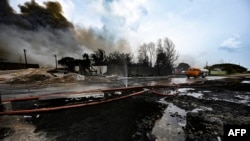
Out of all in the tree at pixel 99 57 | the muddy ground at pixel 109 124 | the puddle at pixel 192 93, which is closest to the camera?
the muddy ground at pixel 109 124

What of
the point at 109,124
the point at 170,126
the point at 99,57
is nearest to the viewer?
the point at 170,126

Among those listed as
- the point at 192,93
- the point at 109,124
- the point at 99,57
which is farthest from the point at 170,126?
the point at 99,57

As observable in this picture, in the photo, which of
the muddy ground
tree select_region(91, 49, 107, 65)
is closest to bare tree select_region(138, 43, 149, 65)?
tree select_region(91, 49, 107, 65)

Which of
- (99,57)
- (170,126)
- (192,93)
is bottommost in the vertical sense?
(170,126)

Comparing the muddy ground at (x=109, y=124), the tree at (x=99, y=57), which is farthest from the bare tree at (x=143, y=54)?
the muddy ground at (x=109, y=124)

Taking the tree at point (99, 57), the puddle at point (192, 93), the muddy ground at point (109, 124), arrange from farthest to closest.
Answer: the tree at point (99, 57) < the puddle at point (192, 93) < the muddy ground at point (109, 124)

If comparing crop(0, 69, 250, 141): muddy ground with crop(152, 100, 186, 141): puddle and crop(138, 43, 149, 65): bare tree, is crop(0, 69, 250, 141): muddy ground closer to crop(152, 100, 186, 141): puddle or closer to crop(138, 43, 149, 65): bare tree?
crop(152, 100, 186, 141): puddle

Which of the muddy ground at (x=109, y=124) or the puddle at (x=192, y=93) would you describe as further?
the puddle at (x=192, y=93)

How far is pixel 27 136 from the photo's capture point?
15.0 ft

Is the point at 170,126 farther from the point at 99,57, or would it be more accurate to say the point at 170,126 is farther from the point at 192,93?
the point at 99,57

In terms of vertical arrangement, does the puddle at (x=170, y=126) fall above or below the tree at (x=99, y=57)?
below

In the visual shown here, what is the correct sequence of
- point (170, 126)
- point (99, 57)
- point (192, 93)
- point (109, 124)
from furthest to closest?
point (99, 57)
point (192, 93)
point (109, 124)
point (170, 126)

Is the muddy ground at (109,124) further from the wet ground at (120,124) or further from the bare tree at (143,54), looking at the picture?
the bare tree at (143,54)

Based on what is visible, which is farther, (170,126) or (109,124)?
(109,124)
